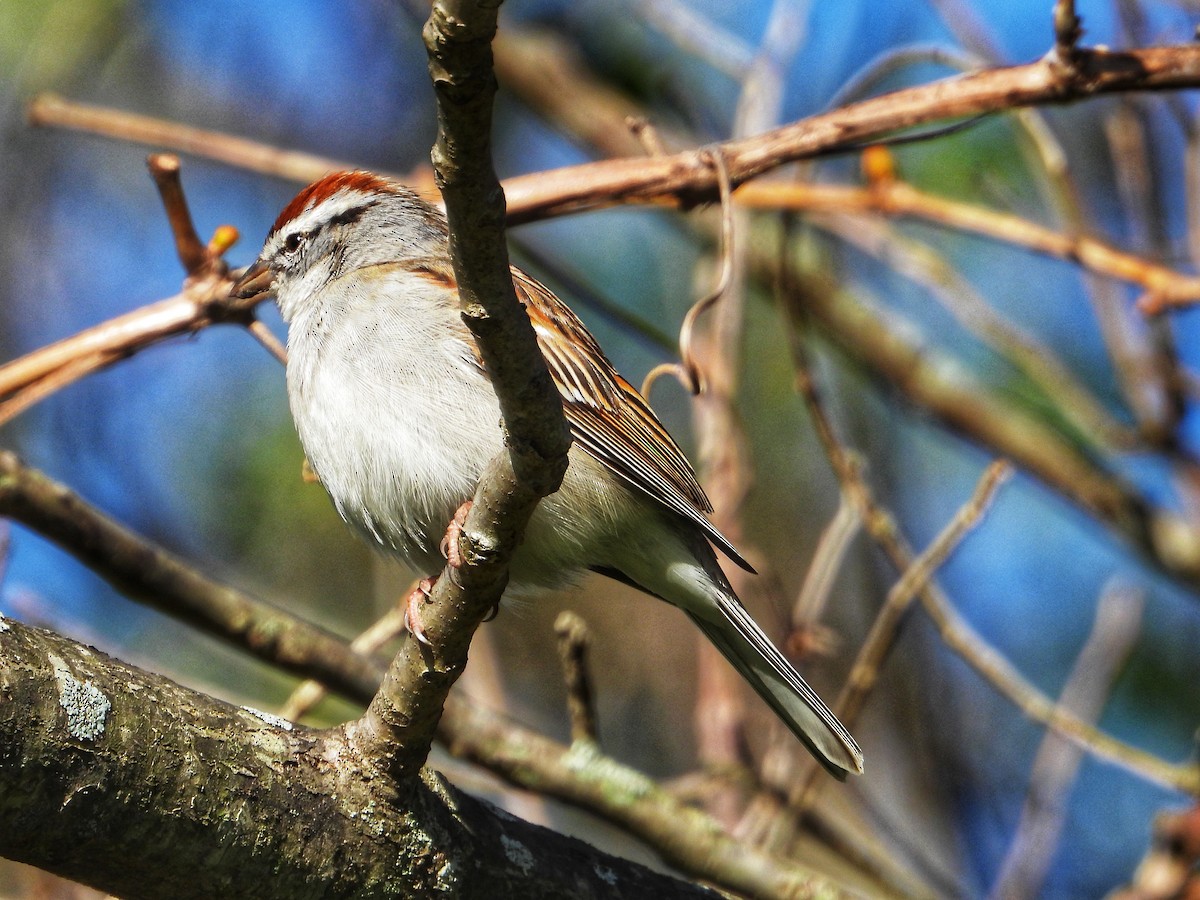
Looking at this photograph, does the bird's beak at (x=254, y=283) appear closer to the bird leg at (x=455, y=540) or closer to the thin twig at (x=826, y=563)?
the bird leg at (x=455, y=540)

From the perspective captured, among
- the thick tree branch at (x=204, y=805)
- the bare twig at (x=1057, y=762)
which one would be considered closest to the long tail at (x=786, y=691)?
the thick tree branch at (x=204, y=805)

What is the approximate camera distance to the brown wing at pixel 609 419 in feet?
9.84

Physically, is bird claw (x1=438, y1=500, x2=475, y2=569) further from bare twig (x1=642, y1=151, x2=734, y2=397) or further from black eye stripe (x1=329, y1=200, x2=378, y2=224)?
black eye stripe (x1=329, y1=200, x2=378, y2=224)

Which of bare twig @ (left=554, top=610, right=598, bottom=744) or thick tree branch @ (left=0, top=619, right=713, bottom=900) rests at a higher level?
bare twig @ (left=554, top=610, right=598, bottom=744)

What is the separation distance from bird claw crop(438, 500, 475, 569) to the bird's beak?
3.56 feet

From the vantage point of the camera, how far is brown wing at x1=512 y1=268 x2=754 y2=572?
300 centimetres

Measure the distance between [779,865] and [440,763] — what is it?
4.72 feet

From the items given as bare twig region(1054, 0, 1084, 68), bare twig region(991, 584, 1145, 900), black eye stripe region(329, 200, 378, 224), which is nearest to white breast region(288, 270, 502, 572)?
black eye stripe region(329, 200, 378, 224)

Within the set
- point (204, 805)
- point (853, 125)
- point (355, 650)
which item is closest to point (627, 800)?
point (355, 650)

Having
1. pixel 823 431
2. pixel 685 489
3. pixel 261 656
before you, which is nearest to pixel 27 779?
pixel 261 656

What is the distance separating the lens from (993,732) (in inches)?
211

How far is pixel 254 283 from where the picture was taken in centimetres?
345

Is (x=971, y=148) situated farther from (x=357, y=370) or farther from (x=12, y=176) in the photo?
(x=12, y=176)

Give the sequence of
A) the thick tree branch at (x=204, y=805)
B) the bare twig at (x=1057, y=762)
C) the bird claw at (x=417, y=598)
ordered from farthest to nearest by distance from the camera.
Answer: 1. the bare twig at (x=1057, y=762)
2. the bird claw at (x=417, y=598)
3. the thick tree branch at (x=204, y=805)
